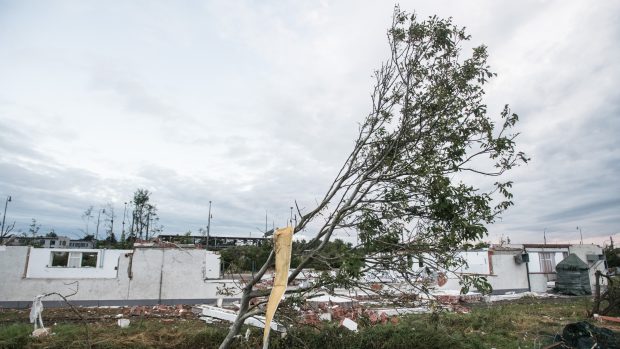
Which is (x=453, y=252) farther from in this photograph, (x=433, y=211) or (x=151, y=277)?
(x=151, y=277)

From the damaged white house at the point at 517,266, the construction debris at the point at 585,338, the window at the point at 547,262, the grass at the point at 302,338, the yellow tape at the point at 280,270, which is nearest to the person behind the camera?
the yellow tape at the point at 280,270

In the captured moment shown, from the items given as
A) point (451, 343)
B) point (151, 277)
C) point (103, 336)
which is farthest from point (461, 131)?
point (151, 277)

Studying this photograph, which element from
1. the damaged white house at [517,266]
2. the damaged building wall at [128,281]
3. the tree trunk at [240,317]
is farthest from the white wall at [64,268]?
the damaged white house at [517,266]

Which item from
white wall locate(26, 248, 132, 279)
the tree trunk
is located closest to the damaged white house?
white wall locate(26, 248, 132, 279)

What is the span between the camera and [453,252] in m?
5.11

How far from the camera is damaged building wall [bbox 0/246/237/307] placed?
1753cm

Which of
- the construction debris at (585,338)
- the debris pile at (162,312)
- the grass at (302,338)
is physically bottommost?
the debris pile at (162,312)

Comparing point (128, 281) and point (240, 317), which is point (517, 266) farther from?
point (240, 317)

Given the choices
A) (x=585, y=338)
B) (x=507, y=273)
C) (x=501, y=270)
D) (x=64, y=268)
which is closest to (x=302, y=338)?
(x=585, y=338)

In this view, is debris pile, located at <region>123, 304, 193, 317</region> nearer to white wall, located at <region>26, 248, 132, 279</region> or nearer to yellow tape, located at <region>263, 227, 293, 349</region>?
white wall, located at <region>26, 248, 132, 279</region>

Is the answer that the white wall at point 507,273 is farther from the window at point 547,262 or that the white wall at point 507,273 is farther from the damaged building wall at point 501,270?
the window at point 547,262

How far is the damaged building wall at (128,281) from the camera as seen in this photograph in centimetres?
1753

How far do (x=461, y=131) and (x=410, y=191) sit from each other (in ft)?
4.17

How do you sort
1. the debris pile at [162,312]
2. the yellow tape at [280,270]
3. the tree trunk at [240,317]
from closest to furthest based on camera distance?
the yellow tape at [280,270]
the tree trunk at [240,317]
the debris pile at [162,312]
